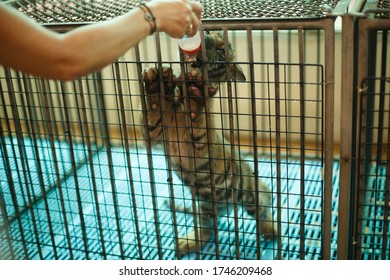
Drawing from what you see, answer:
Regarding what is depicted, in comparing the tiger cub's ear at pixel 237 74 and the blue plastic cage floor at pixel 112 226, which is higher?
the tiger cub's ear at pixel 237 74

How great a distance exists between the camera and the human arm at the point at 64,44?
3.65 ft

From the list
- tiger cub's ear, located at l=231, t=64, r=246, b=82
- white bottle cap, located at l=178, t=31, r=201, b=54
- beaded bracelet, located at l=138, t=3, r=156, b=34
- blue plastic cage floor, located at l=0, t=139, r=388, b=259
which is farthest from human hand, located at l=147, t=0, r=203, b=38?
blue plastic cage floor, located at l=0, t=139, r=388, b=259

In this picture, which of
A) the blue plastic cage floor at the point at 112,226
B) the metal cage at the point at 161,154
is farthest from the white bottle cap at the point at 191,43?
the blue plastic cage floor at the point at 112,226

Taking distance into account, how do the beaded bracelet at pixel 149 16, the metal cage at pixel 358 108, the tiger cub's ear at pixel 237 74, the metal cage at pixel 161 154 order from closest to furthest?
the beaded bracelet at pixel 149 16, the metal cage at pixel 358 108, the metal cage at pixel 161 154, the tiger cub's ear at pixel 237 74

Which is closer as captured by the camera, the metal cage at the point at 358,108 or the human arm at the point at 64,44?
the human arm at the point at 64,44

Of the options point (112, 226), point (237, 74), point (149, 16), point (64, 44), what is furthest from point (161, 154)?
point (64, 44)

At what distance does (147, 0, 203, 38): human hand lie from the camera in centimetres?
136

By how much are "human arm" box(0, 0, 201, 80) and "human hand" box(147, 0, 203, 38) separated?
54 mm

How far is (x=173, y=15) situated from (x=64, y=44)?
1.16 feet

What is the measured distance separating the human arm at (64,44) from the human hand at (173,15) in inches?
2.1

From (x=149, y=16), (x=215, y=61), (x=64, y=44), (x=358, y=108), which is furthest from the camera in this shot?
(x=215, y=61)

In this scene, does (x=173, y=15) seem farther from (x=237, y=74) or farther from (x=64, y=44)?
(x=237, y=74)

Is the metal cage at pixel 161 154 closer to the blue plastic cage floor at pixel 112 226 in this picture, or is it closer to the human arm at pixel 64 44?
the blue plastic cage floor at pixel 112 226

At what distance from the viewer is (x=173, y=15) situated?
139 centimetres
